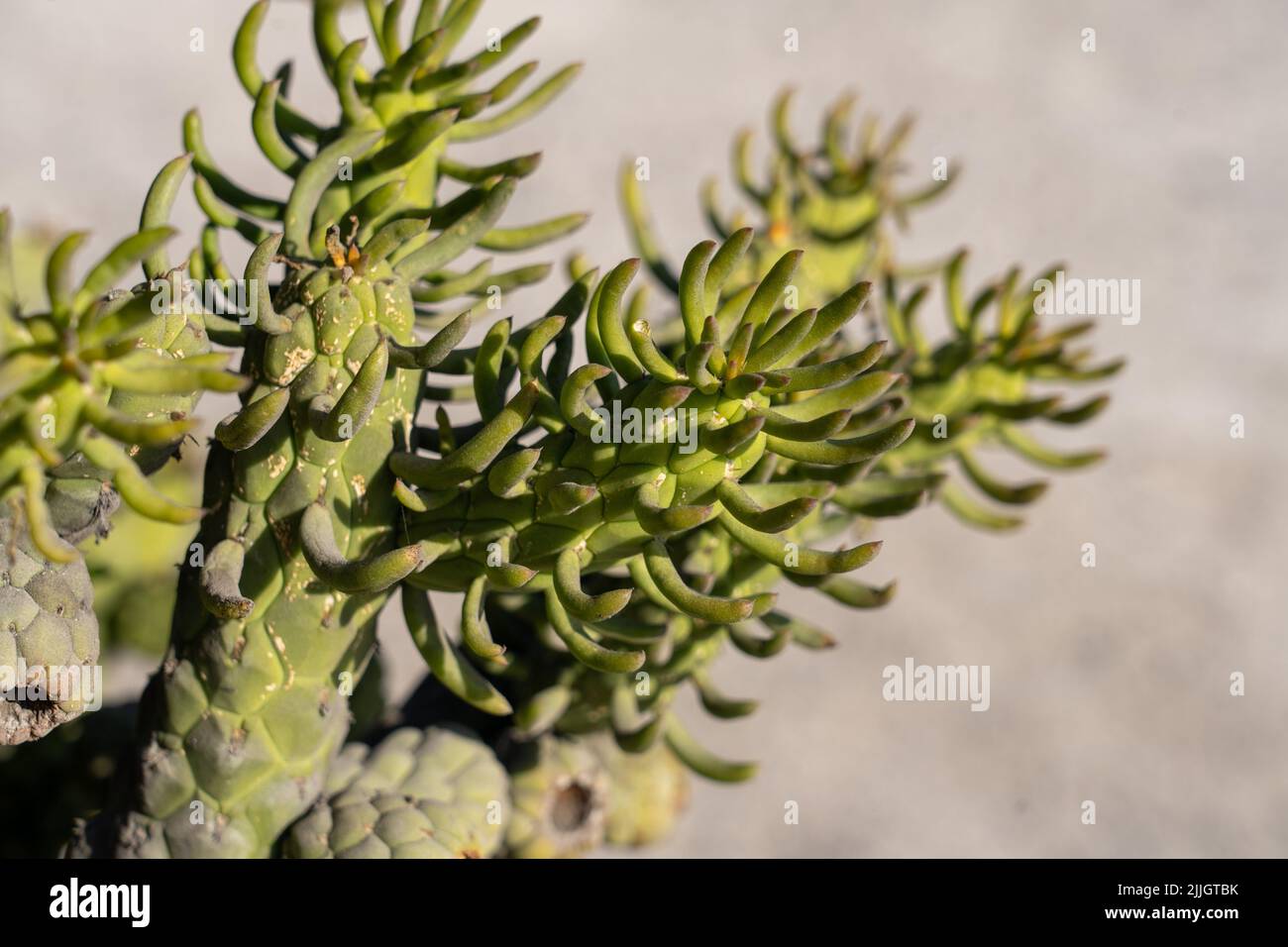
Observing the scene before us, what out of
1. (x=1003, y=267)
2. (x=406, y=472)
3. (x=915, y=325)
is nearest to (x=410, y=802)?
(x=406, y=472)

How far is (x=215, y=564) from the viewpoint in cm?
64

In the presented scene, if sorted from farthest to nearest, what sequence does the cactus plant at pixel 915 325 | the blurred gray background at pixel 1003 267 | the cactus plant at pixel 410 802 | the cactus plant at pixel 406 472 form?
1. the blurred gray background at pixel 1003 267
2. the cactus plant at pixel 915 325
3. the cactus plant at pixel 410 802
4. the cactus plant at pixel 406 472

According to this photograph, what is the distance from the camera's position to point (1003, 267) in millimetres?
2830

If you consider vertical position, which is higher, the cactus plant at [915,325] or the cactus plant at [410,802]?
the cactus plant at [915,325]

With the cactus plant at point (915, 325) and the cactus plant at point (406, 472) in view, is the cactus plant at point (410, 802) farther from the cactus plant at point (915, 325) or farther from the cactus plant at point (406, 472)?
the cactus plant at point (915, 325)

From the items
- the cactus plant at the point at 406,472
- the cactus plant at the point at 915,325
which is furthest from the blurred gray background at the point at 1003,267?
the cactus plant at the point at 406,472

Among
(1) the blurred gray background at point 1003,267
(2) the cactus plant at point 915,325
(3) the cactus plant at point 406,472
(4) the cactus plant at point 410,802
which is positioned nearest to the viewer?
(3) the cactus plant at point 406,472

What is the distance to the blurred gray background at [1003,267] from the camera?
2.26 metres

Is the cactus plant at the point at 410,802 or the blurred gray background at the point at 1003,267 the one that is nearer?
the cactus plant at the point at 410,802

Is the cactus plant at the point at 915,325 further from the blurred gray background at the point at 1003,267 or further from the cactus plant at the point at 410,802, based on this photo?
the blurred gray background at the point at 1003,267

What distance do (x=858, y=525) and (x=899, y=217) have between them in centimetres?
36

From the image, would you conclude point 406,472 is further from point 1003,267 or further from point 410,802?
point 1003,267
